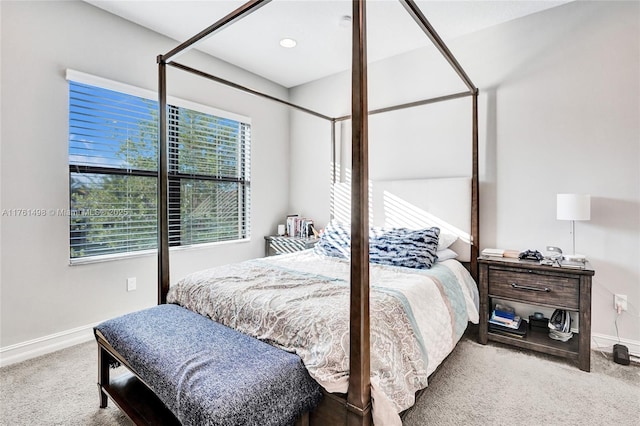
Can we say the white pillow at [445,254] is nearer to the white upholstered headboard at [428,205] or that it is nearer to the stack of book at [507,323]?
the white upholstered headboard at [428,205]

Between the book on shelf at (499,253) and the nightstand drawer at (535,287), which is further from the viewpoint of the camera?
the book on shelf at (499,253)

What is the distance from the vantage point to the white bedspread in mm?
1333

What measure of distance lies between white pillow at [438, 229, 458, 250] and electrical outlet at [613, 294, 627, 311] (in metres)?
1.16

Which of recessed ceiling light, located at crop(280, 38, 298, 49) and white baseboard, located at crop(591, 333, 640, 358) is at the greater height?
recessed ceiling light, located at crop(280, 38, 298, 49)

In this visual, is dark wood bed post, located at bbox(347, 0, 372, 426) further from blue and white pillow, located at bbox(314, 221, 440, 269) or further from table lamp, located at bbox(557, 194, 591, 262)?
table lamp, located at bbox(557, 194, 591, 262)

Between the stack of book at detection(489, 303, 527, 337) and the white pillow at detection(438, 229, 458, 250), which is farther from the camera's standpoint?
→ the white pillow at detection(438, 229, 458, 250)

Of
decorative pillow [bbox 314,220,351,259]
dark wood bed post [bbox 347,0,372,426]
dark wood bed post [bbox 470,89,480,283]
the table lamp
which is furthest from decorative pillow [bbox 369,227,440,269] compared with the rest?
dark wood bed post [bbox 347,0,372,426]

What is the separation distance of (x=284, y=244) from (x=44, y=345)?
225 centimetres

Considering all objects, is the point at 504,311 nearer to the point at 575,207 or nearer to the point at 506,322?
the point at 506,322

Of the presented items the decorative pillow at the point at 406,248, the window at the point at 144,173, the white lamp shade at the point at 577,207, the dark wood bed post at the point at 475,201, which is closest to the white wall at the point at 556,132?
the dark wood bed post at the point at 475,201

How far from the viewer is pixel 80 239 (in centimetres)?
257

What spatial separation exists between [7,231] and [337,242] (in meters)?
2.43

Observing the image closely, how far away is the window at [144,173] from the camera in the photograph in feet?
8.43

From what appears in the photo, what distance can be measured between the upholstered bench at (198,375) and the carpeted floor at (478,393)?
303 millimetres
